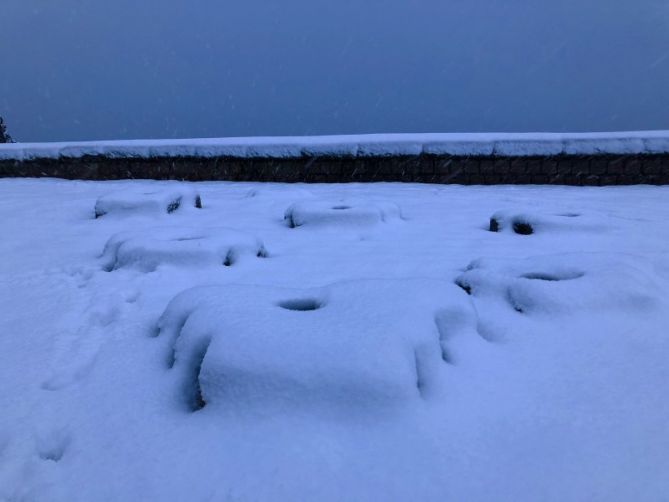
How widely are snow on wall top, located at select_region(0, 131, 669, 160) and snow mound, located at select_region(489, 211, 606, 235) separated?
228 centimetres

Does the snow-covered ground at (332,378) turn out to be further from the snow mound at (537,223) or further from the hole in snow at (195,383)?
the snow mound at (537,223)

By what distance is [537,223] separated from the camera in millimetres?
3494

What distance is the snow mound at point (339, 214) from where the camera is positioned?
144 inches

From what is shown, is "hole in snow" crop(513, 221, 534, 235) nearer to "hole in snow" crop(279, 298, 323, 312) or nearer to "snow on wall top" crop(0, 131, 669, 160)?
"hole in snow" crop(279, 298, 323, 312)

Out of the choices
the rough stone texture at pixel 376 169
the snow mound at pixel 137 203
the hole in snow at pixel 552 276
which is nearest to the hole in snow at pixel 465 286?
the hole in snow at pixel 552 276

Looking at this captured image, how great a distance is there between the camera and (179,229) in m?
3.36

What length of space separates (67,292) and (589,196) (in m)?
4.55

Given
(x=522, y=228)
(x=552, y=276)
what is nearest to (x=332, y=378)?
(x=552, y=276)

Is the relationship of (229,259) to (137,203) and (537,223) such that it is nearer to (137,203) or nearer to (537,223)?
(137,203)

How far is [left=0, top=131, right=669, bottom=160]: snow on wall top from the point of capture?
18.4 feet

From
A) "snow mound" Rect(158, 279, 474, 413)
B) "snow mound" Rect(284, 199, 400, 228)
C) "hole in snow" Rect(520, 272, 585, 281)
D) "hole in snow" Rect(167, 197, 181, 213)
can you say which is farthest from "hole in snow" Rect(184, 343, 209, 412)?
"hole in snow" Rect(167, 197, 181, 213)

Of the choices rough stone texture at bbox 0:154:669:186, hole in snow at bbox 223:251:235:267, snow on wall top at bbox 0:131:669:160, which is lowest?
hole in snow at bbox 223:251:235:267

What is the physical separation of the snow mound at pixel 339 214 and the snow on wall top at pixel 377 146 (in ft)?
6.88

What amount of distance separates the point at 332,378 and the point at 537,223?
2536 mm
